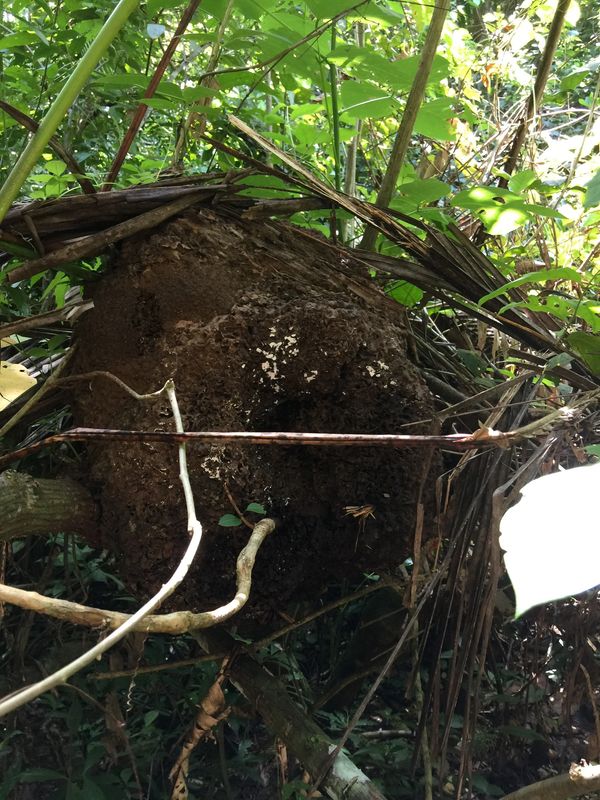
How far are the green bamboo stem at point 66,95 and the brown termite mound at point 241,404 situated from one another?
0.58ft

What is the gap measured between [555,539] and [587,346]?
66 cm

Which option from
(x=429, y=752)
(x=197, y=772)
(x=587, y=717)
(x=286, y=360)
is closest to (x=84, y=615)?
(x=286, y=360)

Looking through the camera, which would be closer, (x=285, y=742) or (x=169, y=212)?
(x=169, y=212)

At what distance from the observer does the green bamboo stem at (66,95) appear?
66 cm

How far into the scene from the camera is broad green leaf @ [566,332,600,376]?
809 millimetres

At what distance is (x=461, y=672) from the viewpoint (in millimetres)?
790

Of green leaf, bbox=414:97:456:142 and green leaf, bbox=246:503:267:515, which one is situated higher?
green leaf, bbox=414:97:456:142

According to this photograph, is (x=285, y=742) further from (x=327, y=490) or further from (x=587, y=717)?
(x=587, y=717)

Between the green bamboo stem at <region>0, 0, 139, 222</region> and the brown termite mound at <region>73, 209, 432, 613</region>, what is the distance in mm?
178

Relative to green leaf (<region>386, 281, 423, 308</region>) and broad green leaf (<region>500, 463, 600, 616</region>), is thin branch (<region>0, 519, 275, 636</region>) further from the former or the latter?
green leaf (<region>386, 281, 423, 308</region>)

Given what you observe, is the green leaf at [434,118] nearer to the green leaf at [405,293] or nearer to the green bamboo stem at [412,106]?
the green bamboo stem at [412,106]

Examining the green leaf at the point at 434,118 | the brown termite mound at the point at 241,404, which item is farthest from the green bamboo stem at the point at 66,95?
the green leaf at the point at 434,118

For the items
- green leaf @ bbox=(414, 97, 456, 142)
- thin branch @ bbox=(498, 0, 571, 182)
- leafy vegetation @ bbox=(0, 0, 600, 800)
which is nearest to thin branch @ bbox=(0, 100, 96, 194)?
leafy vegetation @ bbox=(0, 0, 600, 800)

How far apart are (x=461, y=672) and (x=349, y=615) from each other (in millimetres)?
661
